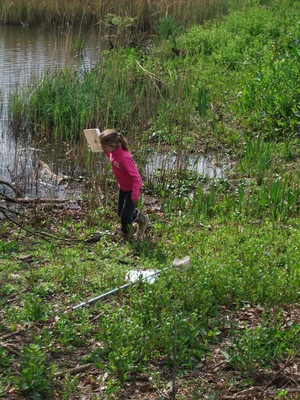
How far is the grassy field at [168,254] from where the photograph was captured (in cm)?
427

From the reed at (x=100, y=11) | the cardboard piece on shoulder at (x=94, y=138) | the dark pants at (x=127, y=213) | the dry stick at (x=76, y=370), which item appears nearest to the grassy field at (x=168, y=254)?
the dry stick at (x=76, y=370)

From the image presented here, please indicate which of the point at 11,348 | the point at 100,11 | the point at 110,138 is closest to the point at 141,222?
the point at 110,138

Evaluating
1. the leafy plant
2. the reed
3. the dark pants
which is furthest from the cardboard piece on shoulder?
the reed

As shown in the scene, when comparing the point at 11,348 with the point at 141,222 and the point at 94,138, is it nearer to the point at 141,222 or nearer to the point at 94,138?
the point at 141,222

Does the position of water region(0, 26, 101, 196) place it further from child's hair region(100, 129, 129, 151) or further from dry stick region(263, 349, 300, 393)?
dry stick region(263, 349, 300, 393)

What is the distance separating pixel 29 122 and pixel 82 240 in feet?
14.5

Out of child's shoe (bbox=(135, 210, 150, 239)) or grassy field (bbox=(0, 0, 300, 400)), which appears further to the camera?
child's shoe (bbox=(135, 210, 150, 239))

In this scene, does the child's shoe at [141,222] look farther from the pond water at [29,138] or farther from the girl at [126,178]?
the pond water at [29,138]

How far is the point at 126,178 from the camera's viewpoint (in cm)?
684

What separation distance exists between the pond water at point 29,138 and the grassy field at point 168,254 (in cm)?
20

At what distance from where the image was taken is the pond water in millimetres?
9031

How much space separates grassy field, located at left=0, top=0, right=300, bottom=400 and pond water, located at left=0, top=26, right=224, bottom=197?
0.66 feet

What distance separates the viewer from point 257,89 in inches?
417

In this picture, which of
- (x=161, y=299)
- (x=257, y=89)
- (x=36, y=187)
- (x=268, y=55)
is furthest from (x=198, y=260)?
(x=268, y=55)
